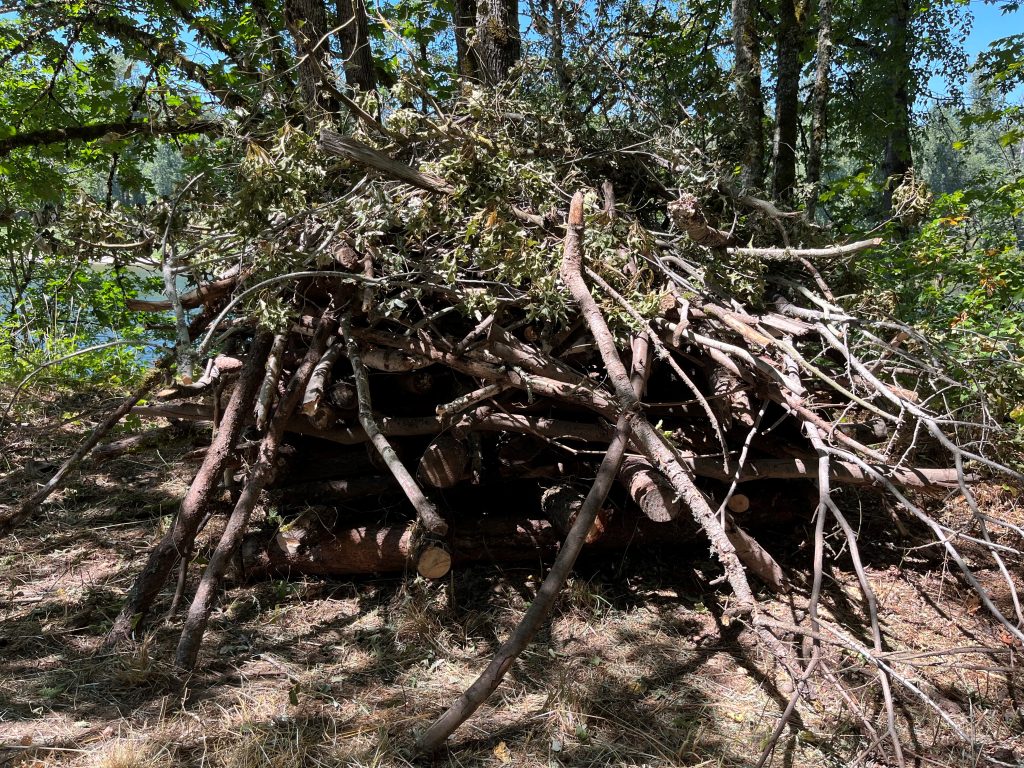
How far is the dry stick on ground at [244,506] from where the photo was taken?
2.97 m

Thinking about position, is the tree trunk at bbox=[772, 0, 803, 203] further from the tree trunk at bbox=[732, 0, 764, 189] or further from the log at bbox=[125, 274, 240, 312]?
the log at bbox=[125, 274, 240, 312]

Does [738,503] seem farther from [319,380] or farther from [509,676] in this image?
[319,380]

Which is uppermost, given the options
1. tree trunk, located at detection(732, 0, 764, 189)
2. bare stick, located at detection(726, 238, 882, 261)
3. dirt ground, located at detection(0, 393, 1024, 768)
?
tree trunk, located at detection(732, 0, 764, 189)

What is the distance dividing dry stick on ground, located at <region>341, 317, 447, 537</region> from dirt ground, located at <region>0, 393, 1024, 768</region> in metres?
0.73

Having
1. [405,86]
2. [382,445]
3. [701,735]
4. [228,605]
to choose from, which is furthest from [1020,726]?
[405,86]

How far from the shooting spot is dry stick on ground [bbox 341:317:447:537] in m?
2.76

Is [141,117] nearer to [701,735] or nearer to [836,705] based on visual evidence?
[701,735]

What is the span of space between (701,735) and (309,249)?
282 cm

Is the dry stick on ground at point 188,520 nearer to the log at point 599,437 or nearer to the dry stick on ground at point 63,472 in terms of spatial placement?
the log at point 599,437

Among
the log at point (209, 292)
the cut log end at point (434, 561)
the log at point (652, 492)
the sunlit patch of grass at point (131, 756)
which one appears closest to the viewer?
the sunlit patch of grass at point (131, 756)

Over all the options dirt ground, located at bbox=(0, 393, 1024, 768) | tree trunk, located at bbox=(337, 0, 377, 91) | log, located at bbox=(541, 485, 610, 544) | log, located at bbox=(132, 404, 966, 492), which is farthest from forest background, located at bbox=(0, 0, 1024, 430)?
log, located at bbox=(541, 485, 610, 544)

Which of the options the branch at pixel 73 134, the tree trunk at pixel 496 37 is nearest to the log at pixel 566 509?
the tree trunk at pixel 496 37

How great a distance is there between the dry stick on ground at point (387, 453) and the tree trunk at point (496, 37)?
257 centimetres

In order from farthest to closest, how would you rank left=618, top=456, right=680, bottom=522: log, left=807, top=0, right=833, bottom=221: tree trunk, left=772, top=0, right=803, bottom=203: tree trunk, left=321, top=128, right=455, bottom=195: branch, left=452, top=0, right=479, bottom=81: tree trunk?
left=772, top=0, right=803, bottom=203: tree trunk, left=807, top=0, right=833, bottom=221: tree trunk, left=452, top=0, right=479, bottom=81: tree trunk, left=618, top=456, right=680, bottom=522: log, left=321, top=128, right=455, bottom=195: branch
